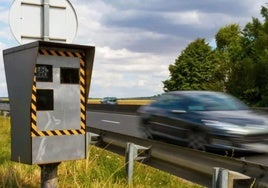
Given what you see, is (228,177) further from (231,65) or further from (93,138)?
(231,65)

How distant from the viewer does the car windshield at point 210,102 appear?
37.1 feet

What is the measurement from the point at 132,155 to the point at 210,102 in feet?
16.6

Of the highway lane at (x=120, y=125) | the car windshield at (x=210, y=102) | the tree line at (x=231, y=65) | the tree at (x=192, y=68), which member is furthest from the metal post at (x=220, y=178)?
the tree at (x=192, y=68)

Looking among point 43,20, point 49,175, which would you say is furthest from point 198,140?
point 49,175

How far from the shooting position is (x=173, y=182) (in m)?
7.06

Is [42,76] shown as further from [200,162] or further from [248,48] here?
[248,48]

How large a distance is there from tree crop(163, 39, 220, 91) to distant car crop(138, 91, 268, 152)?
6317 cm

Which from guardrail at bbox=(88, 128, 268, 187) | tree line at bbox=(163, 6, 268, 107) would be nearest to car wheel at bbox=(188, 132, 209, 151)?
guardrail at bbox=(88, 128, 268, 187)

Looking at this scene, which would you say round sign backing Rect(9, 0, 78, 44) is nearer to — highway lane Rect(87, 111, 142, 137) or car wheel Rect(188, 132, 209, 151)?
car wheel Rect(188, 132, 209, 151)

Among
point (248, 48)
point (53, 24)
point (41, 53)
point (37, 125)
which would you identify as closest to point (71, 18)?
point (53, 24)

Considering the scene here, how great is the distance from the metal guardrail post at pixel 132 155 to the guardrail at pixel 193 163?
0.08 m

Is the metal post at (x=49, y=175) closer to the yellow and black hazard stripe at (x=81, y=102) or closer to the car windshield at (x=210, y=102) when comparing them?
the yellow and black hazard stripe at (x=81, y=102)

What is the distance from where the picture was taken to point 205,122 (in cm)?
1052

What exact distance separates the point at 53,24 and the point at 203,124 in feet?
17.2
